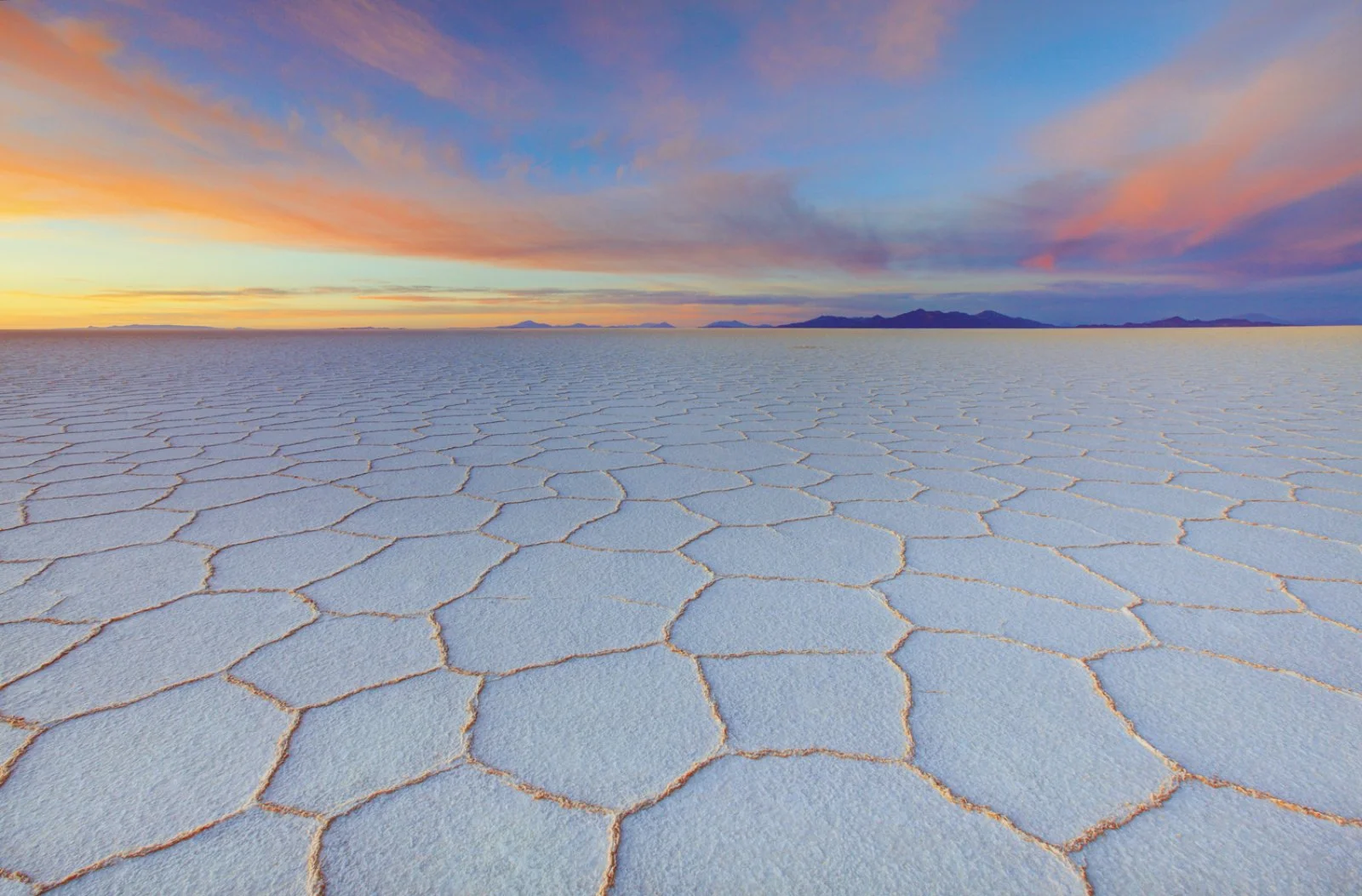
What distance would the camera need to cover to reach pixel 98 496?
1991 mm

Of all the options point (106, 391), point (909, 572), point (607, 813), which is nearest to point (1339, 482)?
point (909, 572)

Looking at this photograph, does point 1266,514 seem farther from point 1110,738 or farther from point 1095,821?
point 1095,821

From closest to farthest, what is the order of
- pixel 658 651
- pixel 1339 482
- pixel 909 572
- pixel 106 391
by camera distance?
1. pixel 658 651
2. pixel 909 572
3. pixel 1339 482
4. pixel 106 391

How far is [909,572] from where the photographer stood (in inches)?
57.6

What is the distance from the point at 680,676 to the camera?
41.7 inches

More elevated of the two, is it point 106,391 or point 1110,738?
point 1110,738

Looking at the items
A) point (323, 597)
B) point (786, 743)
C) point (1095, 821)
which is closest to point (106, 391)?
point (323, 597)

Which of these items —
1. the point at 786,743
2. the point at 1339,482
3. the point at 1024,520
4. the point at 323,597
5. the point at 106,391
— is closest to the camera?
the point at 786,743

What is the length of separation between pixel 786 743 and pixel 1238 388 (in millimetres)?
5461

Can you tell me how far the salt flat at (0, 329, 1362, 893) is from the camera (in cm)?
72

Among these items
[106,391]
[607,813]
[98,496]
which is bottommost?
[106,391]

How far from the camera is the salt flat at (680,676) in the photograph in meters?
0.72

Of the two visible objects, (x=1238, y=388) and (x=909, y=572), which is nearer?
(x=909, y=572)

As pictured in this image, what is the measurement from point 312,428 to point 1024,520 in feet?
9.20
